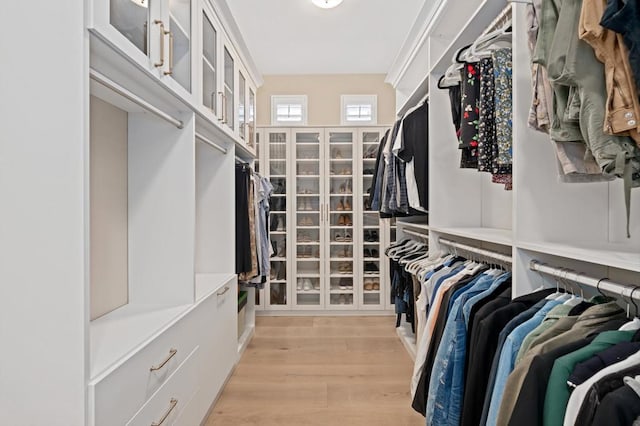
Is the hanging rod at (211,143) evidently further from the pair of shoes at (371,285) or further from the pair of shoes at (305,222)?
the pair of shoes at (371,285)

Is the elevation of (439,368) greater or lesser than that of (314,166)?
lesser

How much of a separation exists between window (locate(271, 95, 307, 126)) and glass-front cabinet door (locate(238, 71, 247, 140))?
1499mm

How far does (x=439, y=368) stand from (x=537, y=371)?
67 cm

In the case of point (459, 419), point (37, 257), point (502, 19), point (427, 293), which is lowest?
point (459, 419)

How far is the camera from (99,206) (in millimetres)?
1914

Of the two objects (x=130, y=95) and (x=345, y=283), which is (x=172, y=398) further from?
(x=345, y=283)

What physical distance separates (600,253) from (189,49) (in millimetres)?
1930

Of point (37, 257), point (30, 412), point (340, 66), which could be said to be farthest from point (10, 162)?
point (340, 66)

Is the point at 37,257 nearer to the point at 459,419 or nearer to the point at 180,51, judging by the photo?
the point at 180,51

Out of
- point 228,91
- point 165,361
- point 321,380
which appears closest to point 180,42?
point 228,91

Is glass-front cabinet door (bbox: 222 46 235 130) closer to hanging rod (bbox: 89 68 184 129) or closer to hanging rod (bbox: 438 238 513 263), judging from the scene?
hanging rod (bbox: 89 68 184 129)

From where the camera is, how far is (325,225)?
467 centimetres

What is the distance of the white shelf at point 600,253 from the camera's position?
3.37ft

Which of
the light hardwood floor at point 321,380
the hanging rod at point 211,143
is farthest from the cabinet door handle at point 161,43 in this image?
the light hardwood floor at point 321,380
